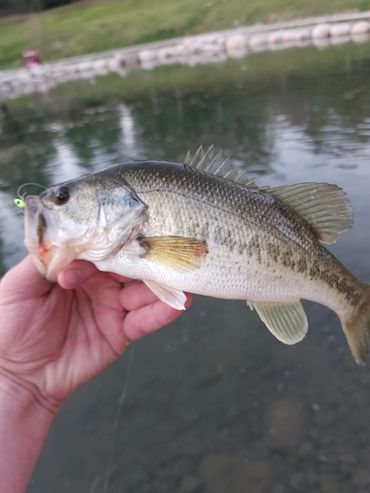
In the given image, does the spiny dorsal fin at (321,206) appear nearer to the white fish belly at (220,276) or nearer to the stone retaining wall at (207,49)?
the white fish belly at (220,276)

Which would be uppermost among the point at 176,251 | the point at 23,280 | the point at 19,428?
the point at 176,251

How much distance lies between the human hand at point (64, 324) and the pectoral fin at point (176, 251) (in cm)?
33

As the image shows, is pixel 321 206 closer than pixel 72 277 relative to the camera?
No

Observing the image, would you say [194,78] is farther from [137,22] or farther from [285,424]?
[137,22]

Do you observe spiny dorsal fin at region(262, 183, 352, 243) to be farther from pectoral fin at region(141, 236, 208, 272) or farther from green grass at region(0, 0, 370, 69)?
green grass at region(0, 0, 370, 69)

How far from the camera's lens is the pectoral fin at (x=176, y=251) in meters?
2.10

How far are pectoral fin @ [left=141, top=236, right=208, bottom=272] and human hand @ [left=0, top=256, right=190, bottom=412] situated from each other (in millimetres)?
334

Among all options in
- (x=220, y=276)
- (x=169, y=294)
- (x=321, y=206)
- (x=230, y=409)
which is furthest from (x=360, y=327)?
(x=230, y=409)

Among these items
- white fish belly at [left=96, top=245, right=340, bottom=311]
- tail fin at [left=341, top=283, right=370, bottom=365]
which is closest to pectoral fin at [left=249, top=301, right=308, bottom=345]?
white fish belly at [left=96, top=245, right=340, bottom=311]

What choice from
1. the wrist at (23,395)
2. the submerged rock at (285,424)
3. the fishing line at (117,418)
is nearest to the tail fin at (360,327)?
the submerged rock at (285,424)

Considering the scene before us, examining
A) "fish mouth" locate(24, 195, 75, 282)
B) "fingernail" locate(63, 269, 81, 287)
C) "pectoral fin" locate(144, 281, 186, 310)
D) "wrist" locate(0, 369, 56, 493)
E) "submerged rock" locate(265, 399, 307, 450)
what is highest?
"fish mouth" locate(24, 195, 75, 282)

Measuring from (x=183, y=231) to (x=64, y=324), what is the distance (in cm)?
88

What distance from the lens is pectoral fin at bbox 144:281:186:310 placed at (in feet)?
7.28

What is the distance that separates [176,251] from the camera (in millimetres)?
2092
